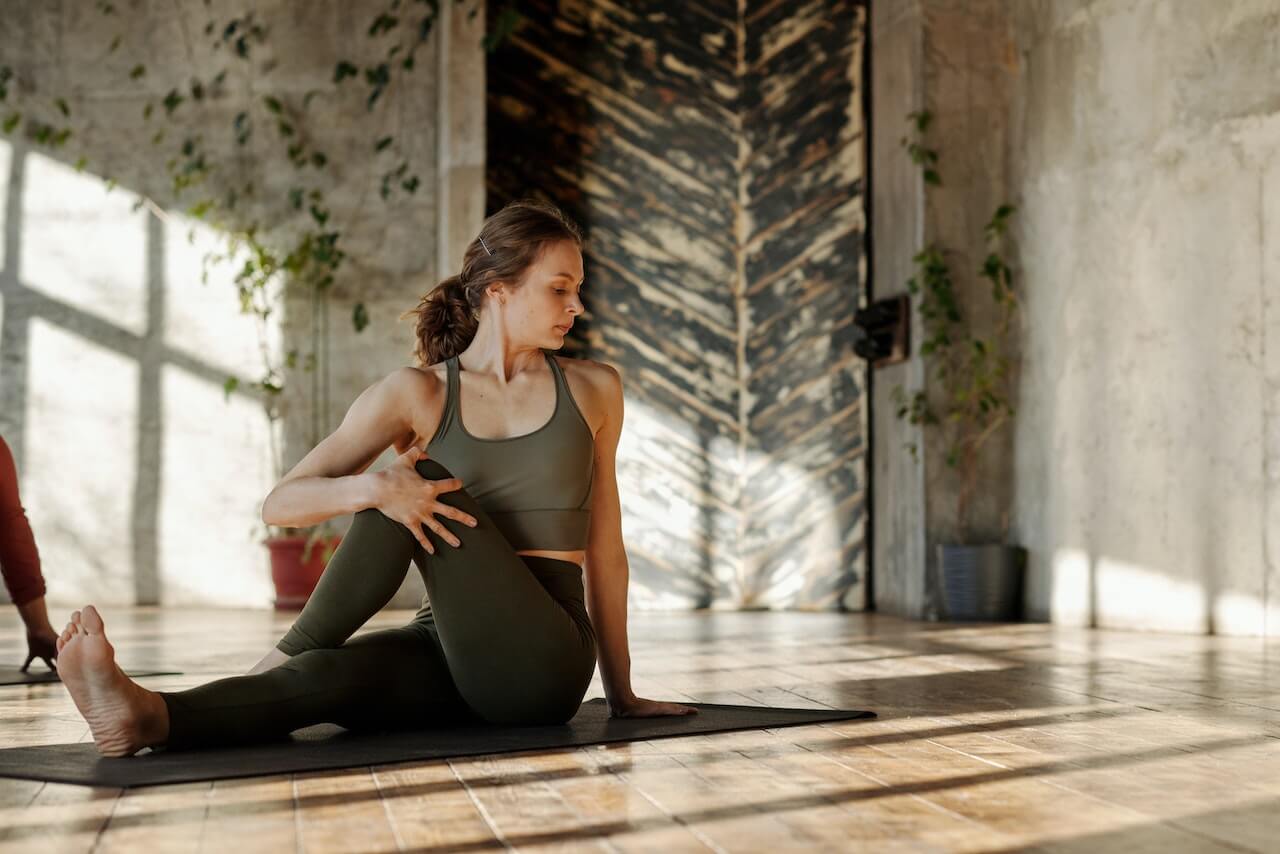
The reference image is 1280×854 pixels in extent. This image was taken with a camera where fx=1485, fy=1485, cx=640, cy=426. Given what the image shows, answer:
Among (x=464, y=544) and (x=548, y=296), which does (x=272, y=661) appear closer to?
(x=464, y=544)

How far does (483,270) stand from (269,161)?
18.2 feet

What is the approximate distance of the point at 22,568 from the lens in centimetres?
394

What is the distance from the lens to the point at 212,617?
695 cm

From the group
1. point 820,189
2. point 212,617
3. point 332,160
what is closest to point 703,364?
point 820,189

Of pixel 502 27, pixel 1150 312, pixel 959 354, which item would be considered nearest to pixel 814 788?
pixel 1150 312

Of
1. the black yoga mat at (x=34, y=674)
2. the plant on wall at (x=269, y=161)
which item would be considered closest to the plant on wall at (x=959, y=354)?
the plant on wall at (x=269, y=161)

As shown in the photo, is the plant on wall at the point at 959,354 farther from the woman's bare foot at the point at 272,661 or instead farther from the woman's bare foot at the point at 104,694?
the woman's bare foot at the point at 104,694

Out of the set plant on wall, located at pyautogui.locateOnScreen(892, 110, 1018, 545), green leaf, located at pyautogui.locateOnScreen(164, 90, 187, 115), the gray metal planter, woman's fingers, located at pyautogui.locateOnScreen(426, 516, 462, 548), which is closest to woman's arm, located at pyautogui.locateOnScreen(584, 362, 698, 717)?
woman's fingers, located at pyautogui.locateOnScreen(426, 516, 462, 548)

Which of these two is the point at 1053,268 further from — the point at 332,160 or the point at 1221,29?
the point at 332,160

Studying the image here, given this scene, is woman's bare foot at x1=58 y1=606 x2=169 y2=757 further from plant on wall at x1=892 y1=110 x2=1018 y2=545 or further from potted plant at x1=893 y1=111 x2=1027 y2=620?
plant on wall at x1=892 y1=110 x2=1018 y2=545

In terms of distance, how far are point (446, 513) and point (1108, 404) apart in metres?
4.26

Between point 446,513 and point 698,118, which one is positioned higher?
point 698,118

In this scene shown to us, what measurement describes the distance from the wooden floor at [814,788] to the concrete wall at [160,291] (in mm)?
4281

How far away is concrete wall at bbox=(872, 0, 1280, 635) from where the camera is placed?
5285 mm
